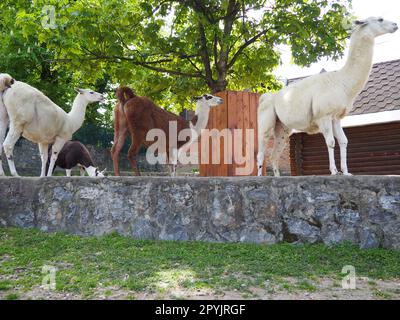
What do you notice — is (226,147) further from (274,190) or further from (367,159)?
(367,159)

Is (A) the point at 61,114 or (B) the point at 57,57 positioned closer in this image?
(A) the point at 61,114

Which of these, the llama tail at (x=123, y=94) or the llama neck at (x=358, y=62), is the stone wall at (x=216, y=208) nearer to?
the llama neck at (x=358, y=62)

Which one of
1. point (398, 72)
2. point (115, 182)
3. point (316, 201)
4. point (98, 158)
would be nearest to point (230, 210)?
point (316, 201)

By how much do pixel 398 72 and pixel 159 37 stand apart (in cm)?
600

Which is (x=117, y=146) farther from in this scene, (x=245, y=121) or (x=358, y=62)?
(x=358, y=62)

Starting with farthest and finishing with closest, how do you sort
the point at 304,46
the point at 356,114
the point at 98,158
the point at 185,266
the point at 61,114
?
the point at 98,158, the point at 356,114, the point at 304,46, the point at 61,114, the point at 185,266

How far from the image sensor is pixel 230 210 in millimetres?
5457

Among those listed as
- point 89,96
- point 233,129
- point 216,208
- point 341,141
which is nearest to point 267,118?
point 341,141

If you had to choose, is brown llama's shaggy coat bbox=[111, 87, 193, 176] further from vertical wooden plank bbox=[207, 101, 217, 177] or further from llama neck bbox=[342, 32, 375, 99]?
llama neck bbox=[342, 32, 375, 99]

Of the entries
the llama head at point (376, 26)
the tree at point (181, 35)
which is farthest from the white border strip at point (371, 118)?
the llama head at point (376, 26)

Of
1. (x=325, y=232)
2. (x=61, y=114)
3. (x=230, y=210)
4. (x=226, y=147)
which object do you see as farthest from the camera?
(x=226, y=147)

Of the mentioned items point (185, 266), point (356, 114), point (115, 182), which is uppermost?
point (356, 114)

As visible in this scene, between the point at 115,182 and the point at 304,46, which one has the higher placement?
the point at 304,46

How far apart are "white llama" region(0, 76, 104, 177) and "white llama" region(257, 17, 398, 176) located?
357 cm
